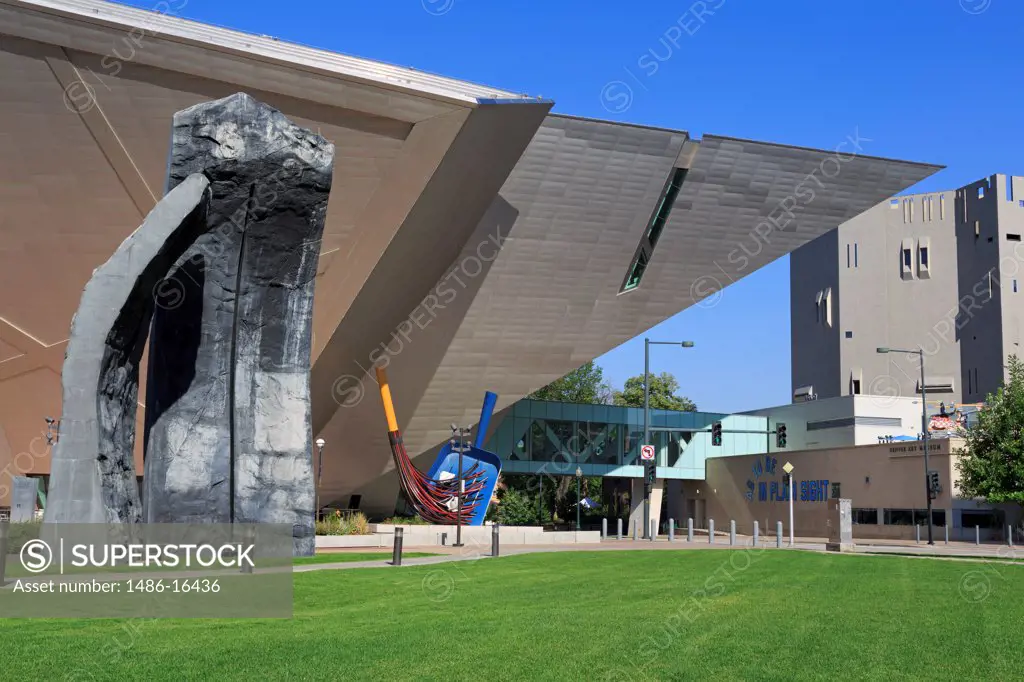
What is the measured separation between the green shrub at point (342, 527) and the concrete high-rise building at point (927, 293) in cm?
5104

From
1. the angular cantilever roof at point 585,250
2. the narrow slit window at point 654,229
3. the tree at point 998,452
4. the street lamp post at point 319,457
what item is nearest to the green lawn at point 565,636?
the angular cantilever roof at point 585,250


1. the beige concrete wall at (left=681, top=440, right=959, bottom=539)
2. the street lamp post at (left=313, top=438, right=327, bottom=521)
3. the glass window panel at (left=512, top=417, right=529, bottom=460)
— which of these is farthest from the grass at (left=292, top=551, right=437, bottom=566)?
the beige concrete wall at (left=681, top=440, right=959, bottom=539)

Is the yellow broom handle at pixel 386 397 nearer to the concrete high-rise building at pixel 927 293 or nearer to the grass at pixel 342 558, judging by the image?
the grass at pixel 342 558

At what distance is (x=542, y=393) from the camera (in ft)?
274

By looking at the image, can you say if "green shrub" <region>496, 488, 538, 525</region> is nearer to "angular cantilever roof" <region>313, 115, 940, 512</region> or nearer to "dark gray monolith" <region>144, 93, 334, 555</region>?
"angular cantilever roof" <region>313, 115, 940, 512</region>

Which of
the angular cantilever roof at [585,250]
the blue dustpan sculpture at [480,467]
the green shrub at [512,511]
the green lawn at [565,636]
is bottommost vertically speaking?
the green shrub at [512,511]

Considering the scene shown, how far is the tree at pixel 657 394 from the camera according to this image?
287 ft

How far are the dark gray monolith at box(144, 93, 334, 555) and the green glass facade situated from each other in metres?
30.3

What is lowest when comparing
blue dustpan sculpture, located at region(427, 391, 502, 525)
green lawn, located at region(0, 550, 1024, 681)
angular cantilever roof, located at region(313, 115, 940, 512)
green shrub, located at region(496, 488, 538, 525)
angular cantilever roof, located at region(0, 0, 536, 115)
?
green shrub, located at region(496, 488, 538, 525)

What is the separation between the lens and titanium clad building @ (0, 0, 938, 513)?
23.1 meters

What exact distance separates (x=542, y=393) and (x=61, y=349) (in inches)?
2279

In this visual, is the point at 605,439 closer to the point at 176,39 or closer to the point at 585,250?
the point at 585,250

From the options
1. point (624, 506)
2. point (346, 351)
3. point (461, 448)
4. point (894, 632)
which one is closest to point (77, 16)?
point (346, 351)

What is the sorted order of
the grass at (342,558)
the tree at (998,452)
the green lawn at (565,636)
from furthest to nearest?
the tree at (998,452)
the grass at (342,558)
the green lawn at (565,636)
